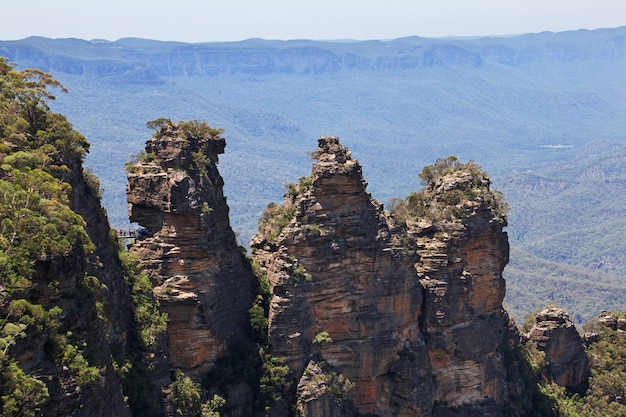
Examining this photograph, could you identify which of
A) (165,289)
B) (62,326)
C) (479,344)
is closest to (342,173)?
(165,289)

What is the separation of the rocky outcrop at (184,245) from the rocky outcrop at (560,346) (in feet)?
68.1

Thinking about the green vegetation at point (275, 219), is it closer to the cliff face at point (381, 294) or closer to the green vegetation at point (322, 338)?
the cliff face at point (381, 294)

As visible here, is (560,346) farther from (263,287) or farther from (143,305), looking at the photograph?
(143,305)

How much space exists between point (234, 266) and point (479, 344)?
13404 millimetres

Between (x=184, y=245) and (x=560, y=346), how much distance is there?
24897 mm

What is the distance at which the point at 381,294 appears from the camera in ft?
139

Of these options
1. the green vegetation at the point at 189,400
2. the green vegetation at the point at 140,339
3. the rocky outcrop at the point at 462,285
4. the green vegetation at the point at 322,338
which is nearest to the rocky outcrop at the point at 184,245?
the green vegetation at the point at 140,339

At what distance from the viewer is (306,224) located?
40.7 meters

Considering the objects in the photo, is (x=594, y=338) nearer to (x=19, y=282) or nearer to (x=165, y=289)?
(x=165, y=289)

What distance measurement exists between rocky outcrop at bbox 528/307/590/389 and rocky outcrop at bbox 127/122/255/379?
68.1 feet

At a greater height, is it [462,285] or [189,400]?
[462,285]

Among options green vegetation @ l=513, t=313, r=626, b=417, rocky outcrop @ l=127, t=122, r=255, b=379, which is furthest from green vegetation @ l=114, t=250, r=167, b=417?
green vegetation @ l=513, t=313, r=626, b=417

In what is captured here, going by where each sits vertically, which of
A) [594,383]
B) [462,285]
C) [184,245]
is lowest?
[594,383]

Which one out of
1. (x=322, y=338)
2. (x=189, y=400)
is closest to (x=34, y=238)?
(x=189, y=400)
